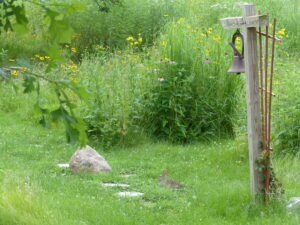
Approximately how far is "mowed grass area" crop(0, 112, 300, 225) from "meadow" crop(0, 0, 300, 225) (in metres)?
0.01

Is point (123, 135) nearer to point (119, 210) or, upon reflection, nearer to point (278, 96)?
point (278, 96)

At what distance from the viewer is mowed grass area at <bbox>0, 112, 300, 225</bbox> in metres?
5.32

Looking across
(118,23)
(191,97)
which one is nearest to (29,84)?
(191,97)

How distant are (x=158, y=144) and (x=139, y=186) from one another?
2.27 meters

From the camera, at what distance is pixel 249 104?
5.50 metres

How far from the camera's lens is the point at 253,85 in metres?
5.47

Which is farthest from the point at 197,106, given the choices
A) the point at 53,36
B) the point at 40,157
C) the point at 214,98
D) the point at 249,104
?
the point at 53,36

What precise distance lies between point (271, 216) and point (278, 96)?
3.07 m

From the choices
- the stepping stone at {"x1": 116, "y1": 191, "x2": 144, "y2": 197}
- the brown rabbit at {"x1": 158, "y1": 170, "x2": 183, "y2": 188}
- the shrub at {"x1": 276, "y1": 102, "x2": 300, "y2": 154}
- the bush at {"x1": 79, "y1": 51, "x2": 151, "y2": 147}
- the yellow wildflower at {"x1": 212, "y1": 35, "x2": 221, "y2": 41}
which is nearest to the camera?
the stepping stone at {"x1": 116, "y1": 191, "x2": 144, "y2": 197}

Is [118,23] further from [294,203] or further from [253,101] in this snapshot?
[294,203]

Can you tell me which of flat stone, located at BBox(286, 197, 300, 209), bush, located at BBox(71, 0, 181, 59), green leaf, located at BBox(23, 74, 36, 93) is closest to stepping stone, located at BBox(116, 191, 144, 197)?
flat stone, located at BBox(286, 197, 300, 209)

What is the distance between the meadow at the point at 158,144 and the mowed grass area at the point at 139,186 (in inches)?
0.6

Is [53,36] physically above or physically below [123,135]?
above

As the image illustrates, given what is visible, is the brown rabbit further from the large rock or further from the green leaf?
the green leaf
